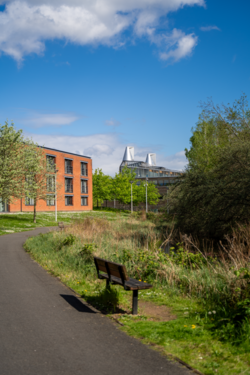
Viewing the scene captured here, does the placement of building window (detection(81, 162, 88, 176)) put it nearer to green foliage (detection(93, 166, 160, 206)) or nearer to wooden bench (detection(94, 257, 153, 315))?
green foliage (detection(93, 166, 160, 206))

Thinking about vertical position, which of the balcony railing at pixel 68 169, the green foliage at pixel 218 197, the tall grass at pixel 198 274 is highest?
the balcony railing at pixel 68 169

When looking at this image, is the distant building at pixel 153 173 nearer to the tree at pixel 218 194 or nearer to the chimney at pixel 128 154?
the chimney at pixel 128 154

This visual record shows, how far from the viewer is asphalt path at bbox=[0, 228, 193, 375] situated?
3.62 meters

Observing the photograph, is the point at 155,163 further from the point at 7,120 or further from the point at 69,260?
the point at 69,260

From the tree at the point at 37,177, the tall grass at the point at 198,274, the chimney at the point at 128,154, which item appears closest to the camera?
the tall grass at the point at 198,274

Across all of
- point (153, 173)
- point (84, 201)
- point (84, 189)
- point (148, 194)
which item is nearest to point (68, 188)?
point (84, 189)

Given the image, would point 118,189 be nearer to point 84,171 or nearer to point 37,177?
point 84,171

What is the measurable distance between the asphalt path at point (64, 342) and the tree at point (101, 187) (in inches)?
2319

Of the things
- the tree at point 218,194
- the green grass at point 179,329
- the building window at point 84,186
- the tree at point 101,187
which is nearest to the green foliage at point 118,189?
the tree at point 101,187

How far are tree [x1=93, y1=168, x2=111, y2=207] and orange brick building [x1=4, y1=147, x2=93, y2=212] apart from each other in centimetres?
478

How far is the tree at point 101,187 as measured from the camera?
6606cm

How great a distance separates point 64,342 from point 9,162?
2255 centimetres

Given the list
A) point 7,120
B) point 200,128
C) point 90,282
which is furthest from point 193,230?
point 200,128

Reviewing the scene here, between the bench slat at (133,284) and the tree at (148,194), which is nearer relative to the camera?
→ the bench slat at (133,284)
